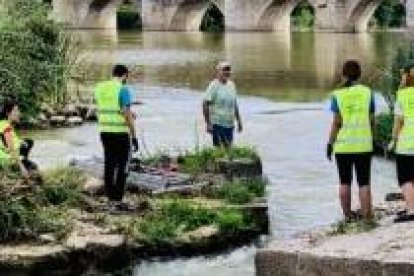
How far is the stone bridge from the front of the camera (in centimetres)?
6938

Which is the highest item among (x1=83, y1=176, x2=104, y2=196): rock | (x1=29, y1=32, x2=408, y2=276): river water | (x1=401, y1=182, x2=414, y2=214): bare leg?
(x1=401, y1=182, x2=414, y2=214): bare leg

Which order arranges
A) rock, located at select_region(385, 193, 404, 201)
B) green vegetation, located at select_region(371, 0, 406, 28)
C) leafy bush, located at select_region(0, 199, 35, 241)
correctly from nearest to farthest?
leafy bush, located at select_region(0, 199, 35, 241), rock, located at select_region(385, 193, 404, 201), green vegetation, located at select_region(371, 0, 406, 28)

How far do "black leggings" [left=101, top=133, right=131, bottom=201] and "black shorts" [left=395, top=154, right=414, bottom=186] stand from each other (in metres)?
3.52

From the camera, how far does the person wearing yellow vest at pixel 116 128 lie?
14719 millimetres

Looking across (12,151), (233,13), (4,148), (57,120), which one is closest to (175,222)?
(12,151)

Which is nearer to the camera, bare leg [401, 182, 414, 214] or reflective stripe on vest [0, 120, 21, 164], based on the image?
bare leg [401, 182, 414, 214]

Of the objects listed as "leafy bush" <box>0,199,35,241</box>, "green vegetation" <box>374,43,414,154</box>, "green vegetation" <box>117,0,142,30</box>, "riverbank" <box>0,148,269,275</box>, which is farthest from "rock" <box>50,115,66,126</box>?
"green vegetation" <box>117,0,142,30</box>

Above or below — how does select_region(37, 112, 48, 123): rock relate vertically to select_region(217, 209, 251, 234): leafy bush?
above

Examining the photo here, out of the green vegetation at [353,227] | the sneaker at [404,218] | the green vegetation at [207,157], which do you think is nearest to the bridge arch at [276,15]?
the green vegetation at [207,157]

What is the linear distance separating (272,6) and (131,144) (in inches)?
2321

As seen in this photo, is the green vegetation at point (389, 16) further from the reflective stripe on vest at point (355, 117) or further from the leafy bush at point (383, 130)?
the reflective stripe on vest at point (355, 117)

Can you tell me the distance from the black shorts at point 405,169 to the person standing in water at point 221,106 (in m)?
4.50

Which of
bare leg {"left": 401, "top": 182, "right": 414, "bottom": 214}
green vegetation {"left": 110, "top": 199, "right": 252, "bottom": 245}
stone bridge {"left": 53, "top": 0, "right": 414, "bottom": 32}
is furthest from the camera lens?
stone bridge {"left": 53, "top": 0, "right": 414, "bottom": 32}

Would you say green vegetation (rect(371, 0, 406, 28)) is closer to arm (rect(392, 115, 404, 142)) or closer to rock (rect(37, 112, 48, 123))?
A: rock (rect(37, 112, 48, 123))
